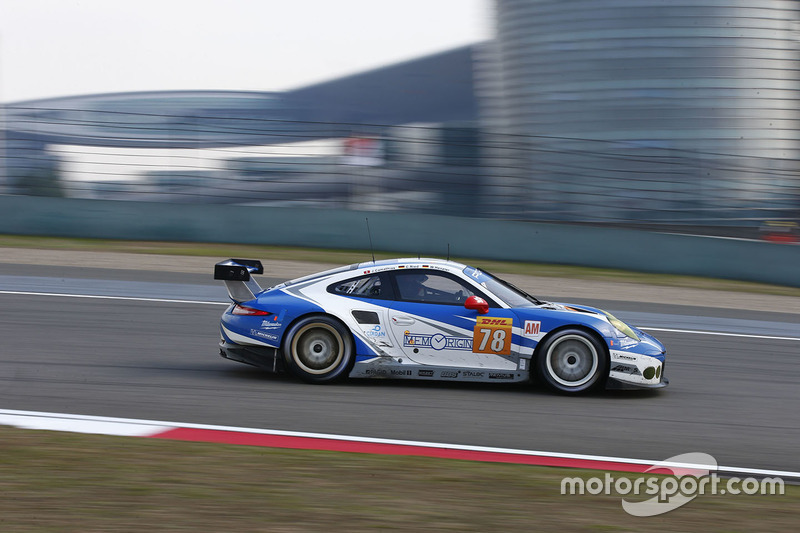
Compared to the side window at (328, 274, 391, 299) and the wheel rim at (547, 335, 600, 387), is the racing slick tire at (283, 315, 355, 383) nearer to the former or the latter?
the side window at (328, 274, 391, 299)

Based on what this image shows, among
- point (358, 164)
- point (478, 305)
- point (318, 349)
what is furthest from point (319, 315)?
point (358, 164)

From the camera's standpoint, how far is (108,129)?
639 inches

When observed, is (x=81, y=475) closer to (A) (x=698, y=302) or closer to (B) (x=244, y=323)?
(B) (x=244, y=323)

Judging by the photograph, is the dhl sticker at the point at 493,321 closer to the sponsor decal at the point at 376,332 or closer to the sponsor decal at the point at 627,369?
the sponsor decal at the point at 376,332

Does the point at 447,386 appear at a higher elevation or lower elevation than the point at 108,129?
lower

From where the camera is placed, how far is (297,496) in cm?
447

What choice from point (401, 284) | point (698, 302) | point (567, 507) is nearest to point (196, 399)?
point (401, 284)

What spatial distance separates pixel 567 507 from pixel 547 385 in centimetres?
270

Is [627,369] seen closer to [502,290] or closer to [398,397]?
[502,290]

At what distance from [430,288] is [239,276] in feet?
5.45

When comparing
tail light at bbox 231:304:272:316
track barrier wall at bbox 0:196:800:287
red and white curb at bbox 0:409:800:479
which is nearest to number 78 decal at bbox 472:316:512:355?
red and white curb at bbox 0:409:800:479

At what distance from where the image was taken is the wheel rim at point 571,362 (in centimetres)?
711

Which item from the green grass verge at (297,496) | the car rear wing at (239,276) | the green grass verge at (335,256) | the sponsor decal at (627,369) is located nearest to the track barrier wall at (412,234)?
the green grass verge at (335,256)

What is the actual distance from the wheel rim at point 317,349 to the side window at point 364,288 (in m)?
0.38
